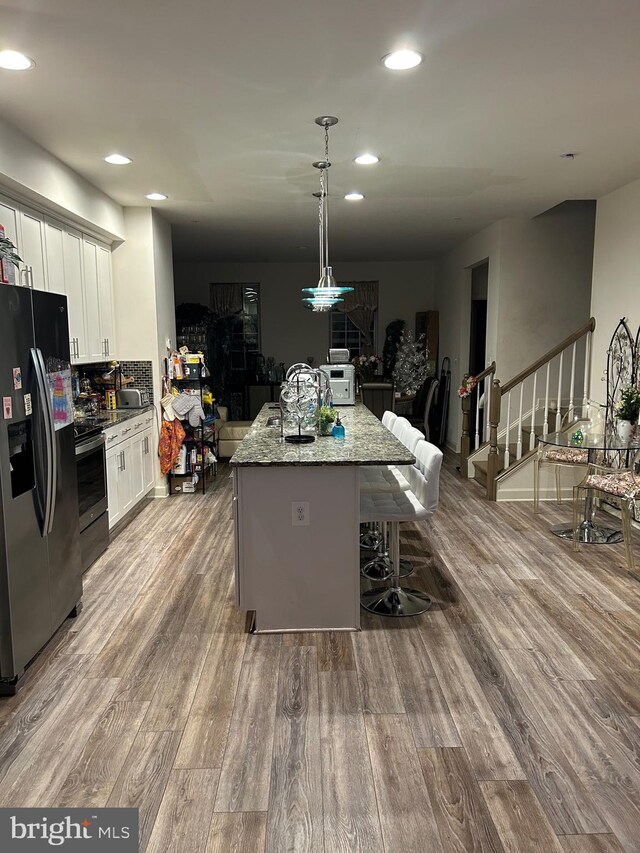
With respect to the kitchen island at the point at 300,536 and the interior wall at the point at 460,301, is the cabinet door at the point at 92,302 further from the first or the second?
the interior wall at the point at 460,301

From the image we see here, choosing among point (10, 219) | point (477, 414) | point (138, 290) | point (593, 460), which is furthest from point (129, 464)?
point (593, 460)

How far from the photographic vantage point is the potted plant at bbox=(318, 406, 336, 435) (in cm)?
398

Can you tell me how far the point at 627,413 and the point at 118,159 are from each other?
414 centimetres

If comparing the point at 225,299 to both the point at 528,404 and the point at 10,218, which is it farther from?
the point at 10,218

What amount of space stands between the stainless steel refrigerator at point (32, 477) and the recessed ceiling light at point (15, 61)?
97 centimetres

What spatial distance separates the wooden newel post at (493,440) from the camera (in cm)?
577

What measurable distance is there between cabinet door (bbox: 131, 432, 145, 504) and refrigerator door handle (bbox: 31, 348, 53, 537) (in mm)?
2358

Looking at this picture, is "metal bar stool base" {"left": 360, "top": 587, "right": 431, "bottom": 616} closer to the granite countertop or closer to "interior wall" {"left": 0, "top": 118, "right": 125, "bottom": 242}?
the granite countertop

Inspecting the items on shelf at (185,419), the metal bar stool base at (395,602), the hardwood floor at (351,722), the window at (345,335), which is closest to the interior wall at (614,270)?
the hardwood floor at (351,722)

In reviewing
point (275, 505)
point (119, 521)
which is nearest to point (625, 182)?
point (275, 505)

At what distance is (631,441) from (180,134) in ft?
12.5

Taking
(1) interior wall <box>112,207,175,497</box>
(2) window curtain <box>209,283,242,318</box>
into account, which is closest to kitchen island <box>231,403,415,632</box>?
(1) interior wall <box>112,207,175,497</box>

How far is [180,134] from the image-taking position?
11.9 feet

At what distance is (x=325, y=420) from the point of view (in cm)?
398
